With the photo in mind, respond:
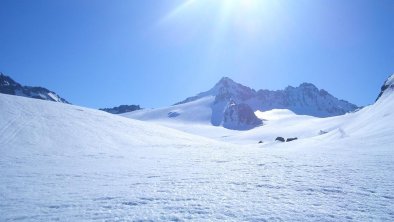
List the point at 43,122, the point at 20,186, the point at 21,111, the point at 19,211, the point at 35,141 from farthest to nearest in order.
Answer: the point at 21,111 → the point at 43,122 → the point at 35,141 → the point at 20,186 → the point at 19,211

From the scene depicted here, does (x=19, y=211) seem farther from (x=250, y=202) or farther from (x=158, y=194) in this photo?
(x=250, y=202)

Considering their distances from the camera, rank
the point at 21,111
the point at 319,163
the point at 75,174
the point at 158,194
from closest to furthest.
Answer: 1. the point at 158,194
2. the point at 75,174
3. the point at 319,163
4. the point at 21,111

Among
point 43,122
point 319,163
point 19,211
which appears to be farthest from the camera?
point 43,122

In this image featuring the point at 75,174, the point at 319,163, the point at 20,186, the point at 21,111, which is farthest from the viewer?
the point at 21,111

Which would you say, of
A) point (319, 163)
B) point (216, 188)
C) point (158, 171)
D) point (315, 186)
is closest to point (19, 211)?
point (216, 188)

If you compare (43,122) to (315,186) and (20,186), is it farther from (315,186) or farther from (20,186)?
(315,186)

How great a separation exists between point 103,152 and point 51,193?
48.1ft

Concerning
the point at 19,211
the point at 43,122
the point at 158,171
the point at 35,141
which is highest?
the point at 43,122

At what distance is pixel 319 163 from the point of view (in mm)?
18188

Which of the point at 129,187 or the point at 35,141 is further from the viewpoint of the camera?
the point at 35,141

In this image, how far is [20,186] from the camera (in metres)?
13.8

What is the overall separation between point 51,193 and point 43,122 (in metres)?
27.7

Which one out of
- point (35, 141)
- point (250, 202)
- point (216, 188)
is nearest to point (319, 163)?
point (216, 188)

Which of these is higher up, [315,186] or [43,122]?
[43,122]
